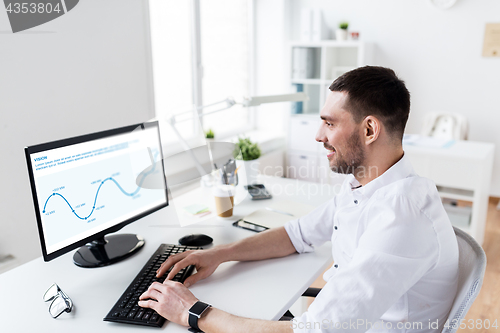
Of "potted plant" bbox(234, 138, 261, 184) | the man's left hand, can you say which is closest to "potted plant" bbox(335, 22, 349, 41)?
"potted plant" bbox(234, 138, 261, 184)

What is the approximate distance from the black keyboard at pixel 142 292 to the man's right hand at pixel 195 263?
2 cm

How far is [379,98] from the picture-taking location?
1.09 meters

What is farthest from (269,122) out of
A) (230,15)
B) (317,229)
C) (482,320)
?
(317,229)

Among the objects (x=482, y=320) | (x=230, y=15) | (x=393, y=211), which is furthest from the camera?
(x=230, y=15)

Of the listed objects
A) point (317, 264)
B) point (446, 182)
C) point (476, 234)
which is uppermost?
point (317, 264)

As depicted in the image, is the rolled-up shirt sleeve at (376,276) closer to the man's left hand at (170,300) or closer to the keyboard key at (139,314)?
the man's left hand at (170,300)

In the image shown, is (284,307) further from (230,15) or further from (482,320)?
(230,15)

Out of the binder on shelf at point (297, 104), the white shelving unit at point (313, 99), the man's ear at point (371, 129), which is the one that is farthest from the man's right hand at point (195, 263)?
the binder on shelf at point (297, 104)

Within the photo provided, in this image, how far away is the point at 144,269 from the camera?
1222 millimetres

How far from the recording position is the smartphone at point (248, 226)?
156 cm

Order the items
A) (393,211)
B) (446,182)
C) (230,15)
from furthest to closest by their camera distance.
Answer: (230,15), (446,182), (393,211)

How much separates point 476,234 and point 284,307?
2276mm

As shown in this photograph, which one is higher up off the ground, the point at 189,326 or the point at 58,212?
the point at 58,212

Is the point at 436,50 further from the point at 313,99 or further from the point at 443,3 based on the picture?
the point at 313,99
